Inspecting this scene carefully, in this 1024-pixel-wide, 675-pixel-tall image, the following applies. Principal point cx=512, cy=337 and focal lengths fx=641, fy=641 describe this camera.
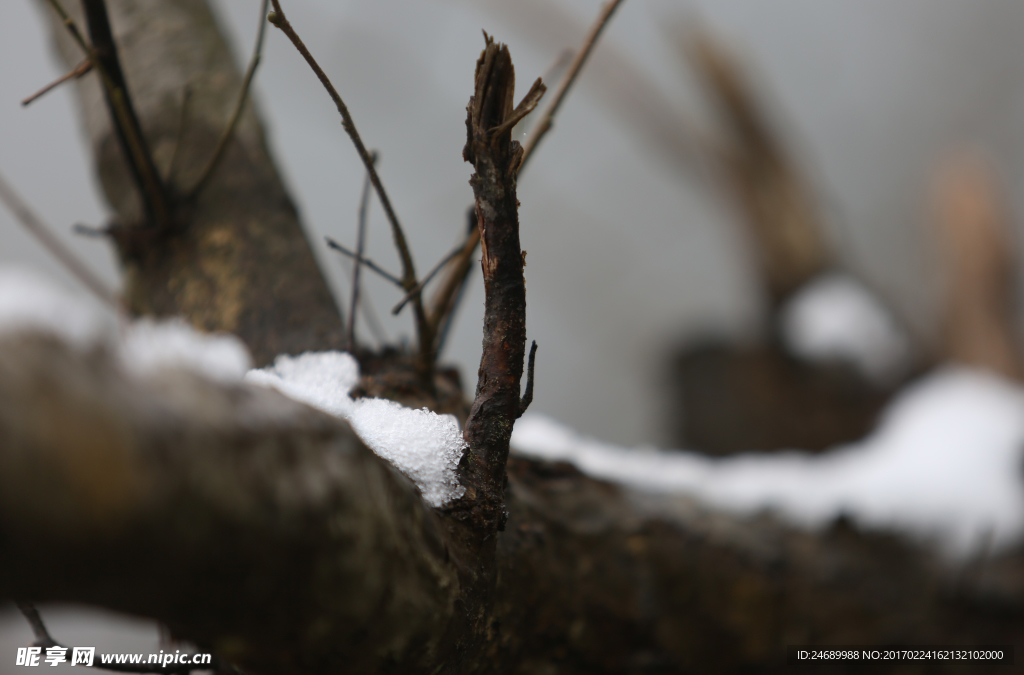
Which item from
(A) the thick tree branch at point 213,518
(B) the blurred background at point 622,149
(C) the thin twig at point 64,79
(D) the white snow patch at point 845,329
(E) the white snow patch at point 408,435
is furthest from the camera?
(B) the blurred background at point 622,149

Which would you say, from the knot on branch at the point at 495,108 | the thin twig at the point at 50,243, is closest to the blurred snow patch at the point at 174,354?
the knot on branch at the point at 495,108

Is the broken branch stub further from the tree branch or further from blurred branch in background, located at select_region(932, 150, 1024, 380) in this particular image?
blurred branch in background, located at select_region(932, 150, 1024, 380)

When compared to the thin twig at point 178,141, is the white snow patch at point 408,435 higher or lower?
lower

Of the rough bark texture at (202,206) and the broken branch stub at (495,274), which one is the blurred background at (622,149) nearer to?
the rough bark texture at (202,206)

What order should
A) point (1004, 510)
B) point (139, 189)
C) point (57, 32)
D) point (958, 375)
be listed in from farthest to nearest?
point (958, 375) → point (1004, 510) → point (57, 32) → point (139, 189)

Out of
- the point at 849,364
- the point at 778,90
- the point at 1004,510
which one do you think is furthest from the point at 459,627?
the point at 778,90

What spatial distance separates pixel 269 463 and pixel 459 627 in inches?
4.8

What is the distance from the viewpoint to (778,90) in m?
1.86

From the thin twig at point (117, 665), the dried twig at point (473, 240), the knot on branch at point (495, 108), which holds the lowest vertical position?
the thin twig at point (117, 665)

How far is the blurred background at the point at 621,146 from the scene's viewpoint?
136 centimetres

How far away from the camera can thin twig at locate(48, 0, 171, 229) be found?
371 millimetres

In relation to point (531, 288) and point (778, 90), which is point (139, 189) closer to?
point (531, 288)

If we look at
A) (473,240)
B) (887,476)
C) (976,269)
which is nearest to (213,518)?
(473,240)

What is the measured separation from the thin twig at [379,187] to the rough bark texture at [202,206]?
0.06 meters
